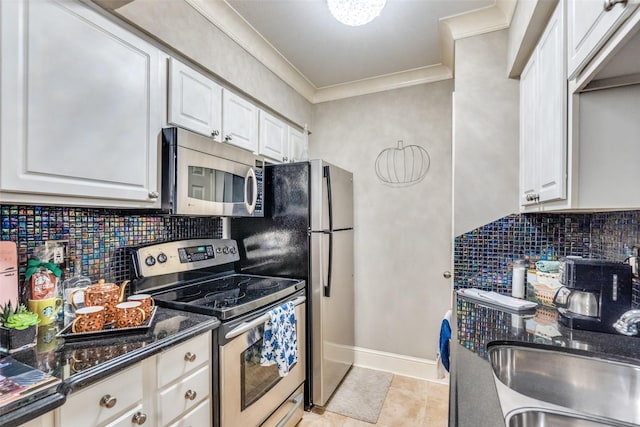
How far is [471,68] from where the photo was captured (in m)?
1.96

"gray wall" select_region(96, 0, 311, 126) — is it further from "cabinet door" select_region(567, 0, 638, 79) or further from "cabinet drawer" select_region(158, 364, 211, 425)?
"cabinet door" select_region(567, 0, 638, 79)

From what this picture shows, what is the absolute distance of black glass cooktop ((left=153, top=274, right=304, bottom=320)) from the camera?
1530mm

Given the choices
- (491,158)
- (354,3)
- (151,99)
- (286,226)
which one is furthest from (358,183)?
(151,99)

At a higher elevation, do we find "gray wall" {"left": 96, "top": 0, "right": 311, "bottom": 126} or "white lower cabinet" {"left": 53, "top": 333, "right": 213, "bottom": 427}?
"gray wall" {"left": 96, "top": 0, "right": 311, "bottom": 126}

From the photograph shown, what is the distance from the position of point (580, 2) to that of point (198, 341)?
1.83m

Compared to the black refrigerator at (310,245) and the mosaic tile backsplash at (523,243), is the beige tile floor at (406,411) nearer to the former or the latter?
the black refrigerator at (310,245)

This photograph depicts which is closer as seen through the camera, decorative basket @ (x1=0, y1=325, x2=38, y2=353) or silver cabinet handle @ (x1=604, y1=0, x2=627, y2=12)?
silver cabinet handle @ (x1=604, y1=0, x2=627, y2=12)

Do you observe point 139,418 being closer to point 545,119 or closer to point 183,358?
point 183,358

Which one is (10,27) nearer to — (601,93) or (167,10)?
(167,10)

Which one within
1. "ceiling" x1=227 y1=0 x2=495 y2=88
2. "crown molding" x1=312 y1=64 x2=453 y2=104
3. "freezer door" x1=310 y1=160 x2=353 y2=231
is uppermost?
"ceiling" x1=227 y1=0 x2=495 y2=88

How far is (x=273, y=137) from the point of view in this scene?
8.18ft

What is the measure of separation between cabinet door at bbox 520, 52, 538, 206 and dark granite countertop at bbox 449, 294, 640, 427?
0.58 m

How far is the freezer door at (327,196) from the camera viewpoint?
7.13ft

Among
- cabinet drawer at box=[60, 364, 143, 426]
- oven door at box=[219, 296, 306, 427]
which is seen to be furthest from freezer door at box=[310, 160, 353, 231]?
cabinet drawer at box=[60, 364, 143, 426]
